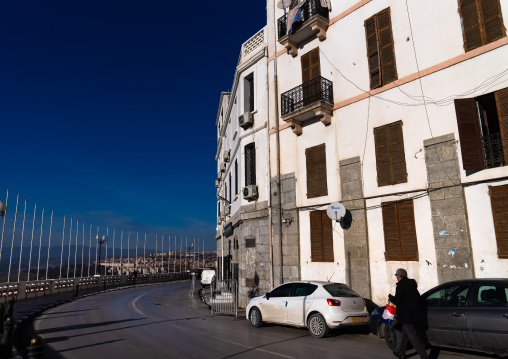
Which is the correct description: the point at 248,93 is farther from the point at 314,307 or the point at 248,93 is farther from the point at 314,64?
the point at 314,307

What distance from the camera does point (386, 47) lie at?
13.6m

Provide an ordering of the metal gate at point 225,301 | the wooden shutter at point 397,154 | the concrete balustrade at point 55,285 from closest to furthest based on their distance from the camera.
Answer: the wooden shutter at point 397,154 < the metal gate at point 225,301 < the concrete balustrade at point 55,285

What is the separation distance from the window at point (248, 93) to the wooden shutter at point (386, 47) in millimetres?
7942

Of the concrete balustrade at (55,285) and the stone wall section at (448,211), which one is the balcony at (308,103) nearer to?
the stone wall section at (448,211)

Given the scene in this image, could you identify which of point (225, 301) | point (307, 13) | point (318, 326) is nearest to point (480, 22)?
point (307, 13)

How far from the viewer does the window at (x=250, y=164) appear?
62.5 ft

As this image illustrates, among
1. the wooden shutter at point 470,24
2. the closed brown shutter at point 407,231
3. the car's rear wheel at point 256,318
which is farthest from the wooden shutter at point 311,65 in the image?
the car's rear wheel at point 256,318

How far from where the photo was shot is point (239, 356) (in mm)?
7988

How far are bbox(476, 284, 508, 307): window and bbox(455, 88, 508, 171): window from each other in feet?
14.4

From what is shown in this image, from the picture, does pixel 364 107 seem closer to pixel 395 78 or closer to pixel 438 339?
pixel 395 78

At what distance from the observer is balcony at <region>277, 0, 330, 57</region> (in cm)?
1582

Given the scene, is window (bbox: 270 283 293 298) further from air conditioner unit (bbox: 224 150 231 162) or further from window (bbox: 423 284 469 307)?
air conditioner unit (bbox: 224 150 231 162)

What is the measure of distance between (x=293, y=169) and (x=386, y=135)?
4622mm

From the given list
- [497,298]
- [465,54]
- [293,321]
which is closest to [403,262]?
[293,321]
